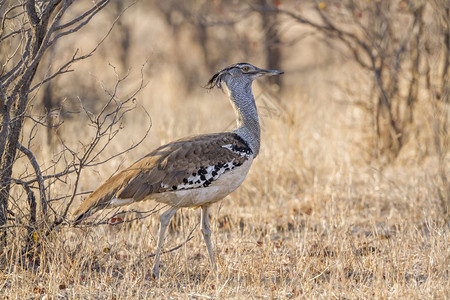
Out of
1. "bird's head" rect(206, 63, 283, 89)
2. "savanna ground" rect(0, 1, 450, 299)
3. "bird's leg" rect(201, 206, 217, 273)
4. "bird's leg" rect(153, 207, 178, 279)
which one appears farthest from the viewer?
"bird's head" rect(206, 63, 283, 89)

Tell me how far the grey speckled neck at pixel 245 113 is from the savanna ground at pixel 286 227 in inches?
28.5

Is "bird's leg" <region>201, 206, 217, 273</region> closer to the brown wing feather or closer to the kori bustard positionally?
the kori bustard

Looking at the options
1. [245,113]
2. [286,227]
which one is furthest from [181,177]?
[286,227]

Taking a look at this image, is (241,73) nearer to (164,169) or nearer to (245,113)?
(245,113)

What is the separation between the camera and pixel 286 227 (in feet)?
18.3

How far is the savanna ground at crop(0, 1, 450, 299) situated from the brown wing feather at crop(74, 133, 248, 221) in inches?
6.3

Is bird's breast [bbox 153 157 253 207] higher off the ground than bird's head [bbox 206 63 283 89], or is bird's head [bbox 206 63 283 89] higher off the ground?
bird's head [bbox 206 63 283 89]

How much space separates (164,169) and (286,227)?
1.57 meters

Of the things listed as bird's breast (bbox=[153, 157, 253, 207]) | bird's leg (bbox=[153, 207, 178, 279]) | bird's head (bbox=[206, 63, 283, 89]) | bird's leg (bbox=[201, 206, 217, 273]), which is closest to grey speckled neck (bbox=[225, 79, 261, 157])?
bird's head (bbox=[206, 63, 283, 89])

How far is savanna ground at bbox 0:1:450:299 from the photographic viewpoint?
4.00 m

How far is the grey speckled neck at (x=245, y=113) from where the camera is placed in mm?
4723

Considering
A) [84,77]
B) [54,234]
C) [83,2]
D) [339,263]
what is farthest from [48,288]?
[83,2]

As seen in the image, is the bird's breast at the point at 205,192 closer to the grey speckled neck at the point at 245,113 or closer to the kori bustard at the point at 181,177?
the kori bustard at the point at 181,177

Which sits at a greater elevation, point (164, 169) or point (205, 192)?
point (164, 169)
